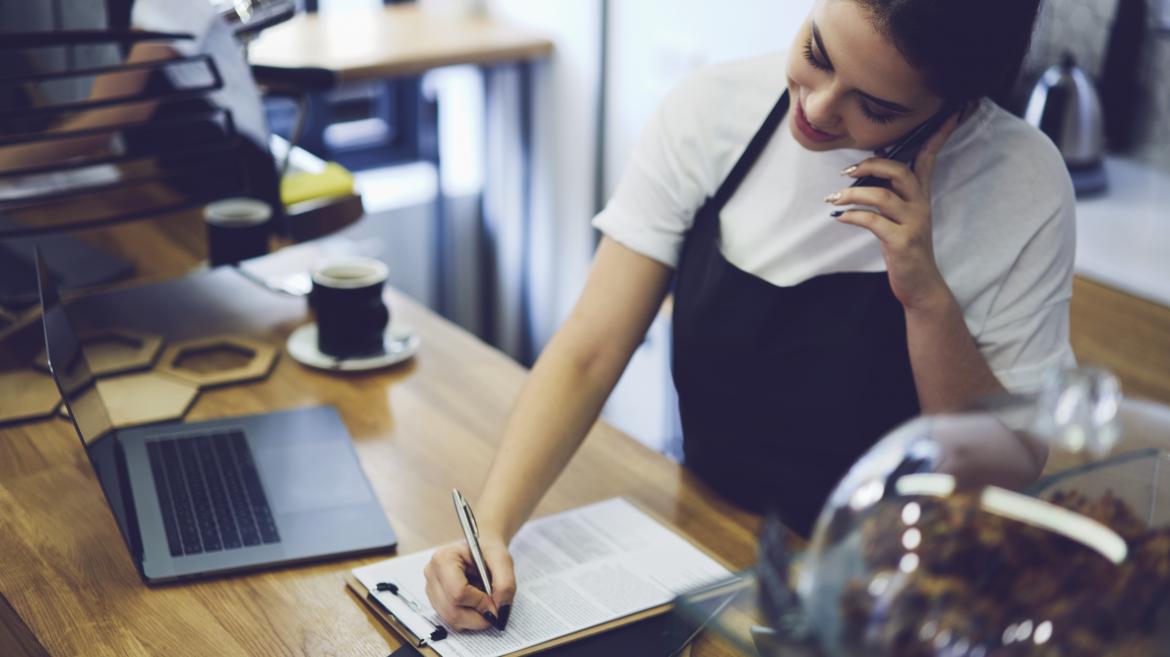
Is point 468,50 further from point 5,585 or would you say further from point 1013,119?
point 5,585

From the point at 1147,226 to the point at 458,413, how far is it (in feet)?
3.93

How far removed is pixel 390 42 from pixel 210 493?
6.05 feet

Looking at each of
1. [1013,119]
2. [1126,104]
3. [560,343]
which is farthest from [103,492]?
[1126,104]

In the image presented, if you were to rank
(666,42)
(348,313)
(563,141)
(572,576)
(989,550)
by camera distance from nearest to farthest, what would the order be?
(989,550)
(572,576)
(348,313)
(666,42)
(563,141)

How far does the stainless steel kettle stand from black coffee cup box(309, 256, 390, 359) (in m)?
1.16

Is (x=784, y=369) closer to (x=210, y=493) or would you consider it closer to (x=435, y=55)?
(x=210, y=493)

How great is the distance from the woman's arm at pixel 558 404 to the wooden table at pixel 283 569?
67 mm

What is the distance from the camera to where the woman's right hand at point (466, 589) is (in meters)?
1.00

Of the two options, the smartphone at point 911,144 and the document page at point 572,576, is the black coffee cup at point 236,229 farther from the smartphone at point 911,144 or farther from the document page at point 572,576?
the smartphone at point 911,144

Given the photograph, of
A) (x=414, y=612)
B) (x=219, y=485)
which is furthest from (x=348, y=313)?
(x=414, y=612)

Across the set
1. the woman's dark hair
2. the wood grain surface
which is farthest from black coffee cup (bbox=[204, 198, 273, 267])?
the wood grain surface

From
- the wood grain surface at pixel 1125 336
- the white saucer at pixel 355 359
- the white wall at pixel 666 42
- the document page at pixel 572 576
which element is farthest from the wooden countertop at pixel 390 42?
the document page at pixel 572 576

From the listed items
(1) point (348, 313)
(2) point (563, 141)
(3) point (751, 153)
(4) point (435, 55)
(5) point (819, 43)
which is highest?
(5) point (819, 43)

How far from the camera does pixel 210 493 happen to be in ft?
4.00
